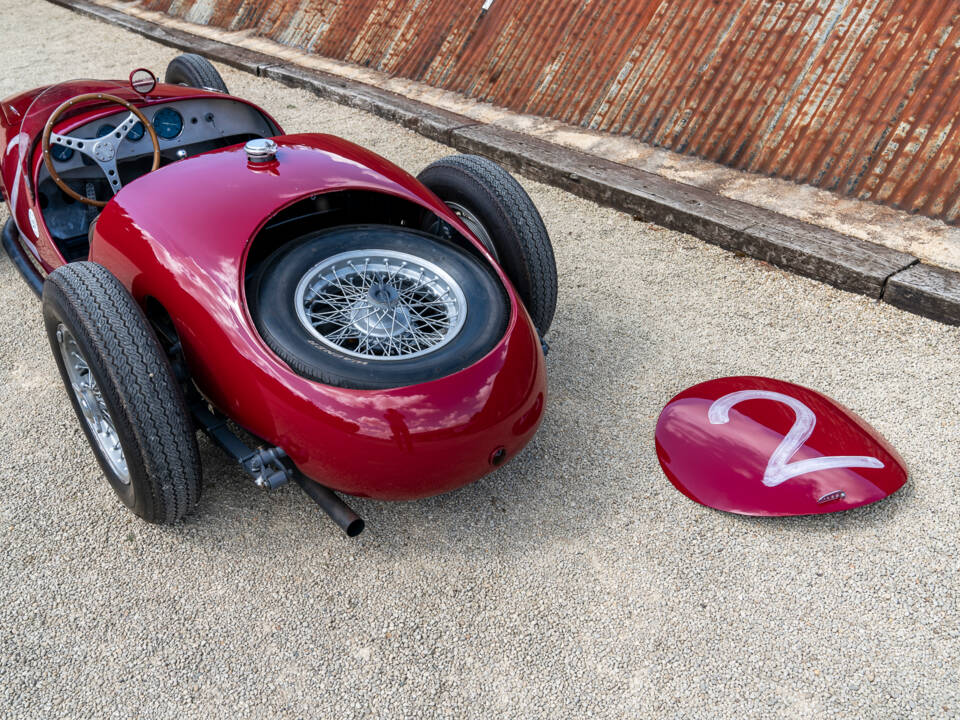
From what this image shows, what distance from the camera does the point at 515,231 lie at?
3320 millimetres

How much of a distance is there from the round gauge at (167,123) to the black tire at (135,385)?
4.93ft

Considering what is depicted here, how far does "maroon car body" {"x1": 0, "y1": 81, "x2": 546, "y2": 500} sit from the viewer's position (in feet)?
7.97

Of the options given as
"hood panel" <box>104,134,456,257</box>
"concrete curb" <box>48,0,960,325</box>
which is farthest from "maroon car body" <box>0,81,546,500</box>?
"concrete curb" <box>48,0,960,325</box>

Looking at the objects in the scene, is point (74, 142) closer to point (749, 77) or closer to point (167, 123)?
point (167, 123)

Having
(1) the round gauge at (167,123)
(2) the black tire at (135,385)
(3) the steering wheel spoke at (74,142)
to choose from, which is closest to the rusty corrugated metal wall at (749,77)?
(1) the round gauge at (167,123)

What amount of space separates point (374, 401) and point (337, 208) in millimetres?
1031

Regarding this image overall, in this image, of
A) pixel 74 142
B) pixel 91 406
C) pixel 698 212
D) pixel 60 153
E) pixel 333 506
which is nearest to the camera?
pixel 333 506

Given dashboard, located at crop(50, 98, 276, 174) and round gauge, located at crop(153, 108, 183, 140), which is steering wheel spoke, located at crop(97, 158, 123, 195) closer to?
dashboard, located at crop(50, 98, 276, 174)

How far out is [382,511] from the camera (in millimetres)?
2926

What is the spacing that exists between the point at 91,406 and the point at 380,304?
3.97 ft

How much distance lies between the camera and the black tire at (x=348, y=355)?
2449mm

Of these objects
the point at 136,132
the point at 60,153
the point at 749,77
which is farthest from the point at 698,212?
the point at 60,153

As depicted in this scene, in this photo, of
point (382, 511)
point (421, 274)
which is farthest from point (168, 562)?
point (421, 274)

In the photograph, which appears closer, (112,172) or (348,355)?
(348,355)
